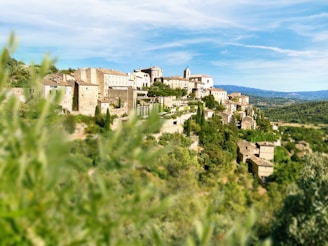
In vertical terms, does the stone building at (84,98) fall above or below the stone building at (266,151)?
above

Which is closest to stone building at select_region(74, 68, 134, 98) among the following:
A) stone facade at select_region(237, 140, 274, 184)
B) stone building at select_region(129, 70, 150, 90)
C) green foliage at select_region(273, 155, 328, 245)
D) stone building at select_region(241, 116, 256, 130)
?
stone building at select_region(129, 70, 150, 90)

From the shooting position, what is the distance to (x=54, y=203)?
2516 millimetres

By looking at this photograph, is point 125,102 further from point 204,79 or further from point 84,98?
point 204,79

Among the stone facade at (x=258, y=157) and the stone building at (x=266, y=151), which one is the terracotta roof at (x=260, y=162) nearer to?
the stone facade at (x=258, y=157)

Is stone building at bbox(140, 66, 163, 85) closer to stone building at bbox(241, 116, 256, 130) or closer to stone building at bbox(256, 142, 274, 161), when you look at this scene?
stone building at bbox(241, 116, 256, 130)

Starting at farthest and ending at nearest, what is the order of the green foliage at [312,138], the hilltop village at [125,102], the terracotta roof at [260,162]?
the green foliage at [312,138] → the hilltop village at [125,102] → the terracotta roof at [260,162]

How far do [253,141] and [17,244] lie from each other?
3992 cm

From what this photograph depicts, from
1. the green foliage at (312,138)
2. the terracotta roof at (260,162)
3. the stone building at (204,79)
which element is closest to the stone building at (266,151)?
the terracotta roof at (260,162)

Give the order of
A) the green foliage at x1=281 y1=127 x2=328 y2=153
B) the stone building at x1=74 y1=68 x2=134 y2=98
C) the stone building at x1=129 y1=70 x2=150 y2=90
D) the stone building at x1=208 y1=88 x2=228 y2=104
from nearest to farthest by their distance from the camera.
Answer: the stone building at x1=74 y1=68 x2=134 y2=98 < the green foliage at x1=281 y1=127 x2=328 y2=153 < the stone building at x1=129 y1=70 x2=150 y2=90 < the stone building at x1=208 y1=88 x2=228 y2=104

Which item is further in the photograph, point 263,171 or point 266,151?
point 266,151

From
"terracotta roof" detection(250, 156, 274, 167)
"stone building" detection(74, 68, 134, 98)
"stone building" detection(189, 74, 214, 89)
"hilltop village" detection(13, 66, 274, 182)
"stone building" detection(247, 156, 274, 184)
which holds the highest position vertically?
"stone building" detection(189, 74, 214, 89)

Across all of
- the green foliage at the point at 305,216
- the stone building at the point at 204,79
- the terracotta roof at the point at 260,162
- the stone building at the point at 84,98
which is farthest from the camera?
the stone building at the point at 204,79

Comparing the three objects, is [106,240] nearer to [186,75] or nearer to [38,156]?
[38,156]

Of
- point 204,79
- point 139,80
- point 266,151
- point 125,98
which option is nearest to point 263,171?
point 266,151
